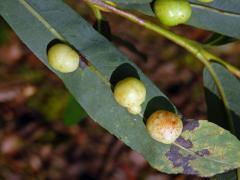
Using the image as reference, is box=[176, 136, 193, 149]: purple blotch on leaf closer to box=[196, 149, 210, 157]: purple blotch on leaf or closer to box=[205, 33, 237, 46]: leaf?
box=[196, 149, 210, 157]: purple blotch on leaf

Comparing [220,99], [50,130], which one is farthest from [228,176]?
[50,130]

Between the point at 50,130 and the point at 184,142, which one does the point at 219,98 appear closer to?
the point at 184,142

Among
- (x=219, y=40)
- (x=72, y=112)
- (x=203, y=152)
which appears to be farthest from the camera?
(x=72, y=112)

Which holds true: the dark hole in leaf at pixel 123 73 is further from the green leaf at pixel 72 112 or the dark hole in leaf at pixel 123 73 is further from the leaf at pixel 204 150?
the green leaf at pixel 72 112

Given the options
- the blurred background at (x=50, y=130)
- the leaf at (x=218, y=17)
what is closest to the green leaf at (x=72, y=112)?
the leaf at (x=218, y=17)

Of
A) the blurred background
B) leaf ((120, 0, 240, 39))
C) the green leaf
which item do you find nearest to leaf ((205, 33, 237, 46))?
leaf ((120, 0, 240, 39))

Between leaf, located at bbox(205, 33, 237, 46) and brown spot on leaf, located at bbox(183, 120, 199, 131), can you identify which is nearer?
brown spot on leaf, located at bbox(183, 120, 199, 131)

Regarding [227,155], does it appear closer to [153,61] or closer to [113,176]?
[113,176]
